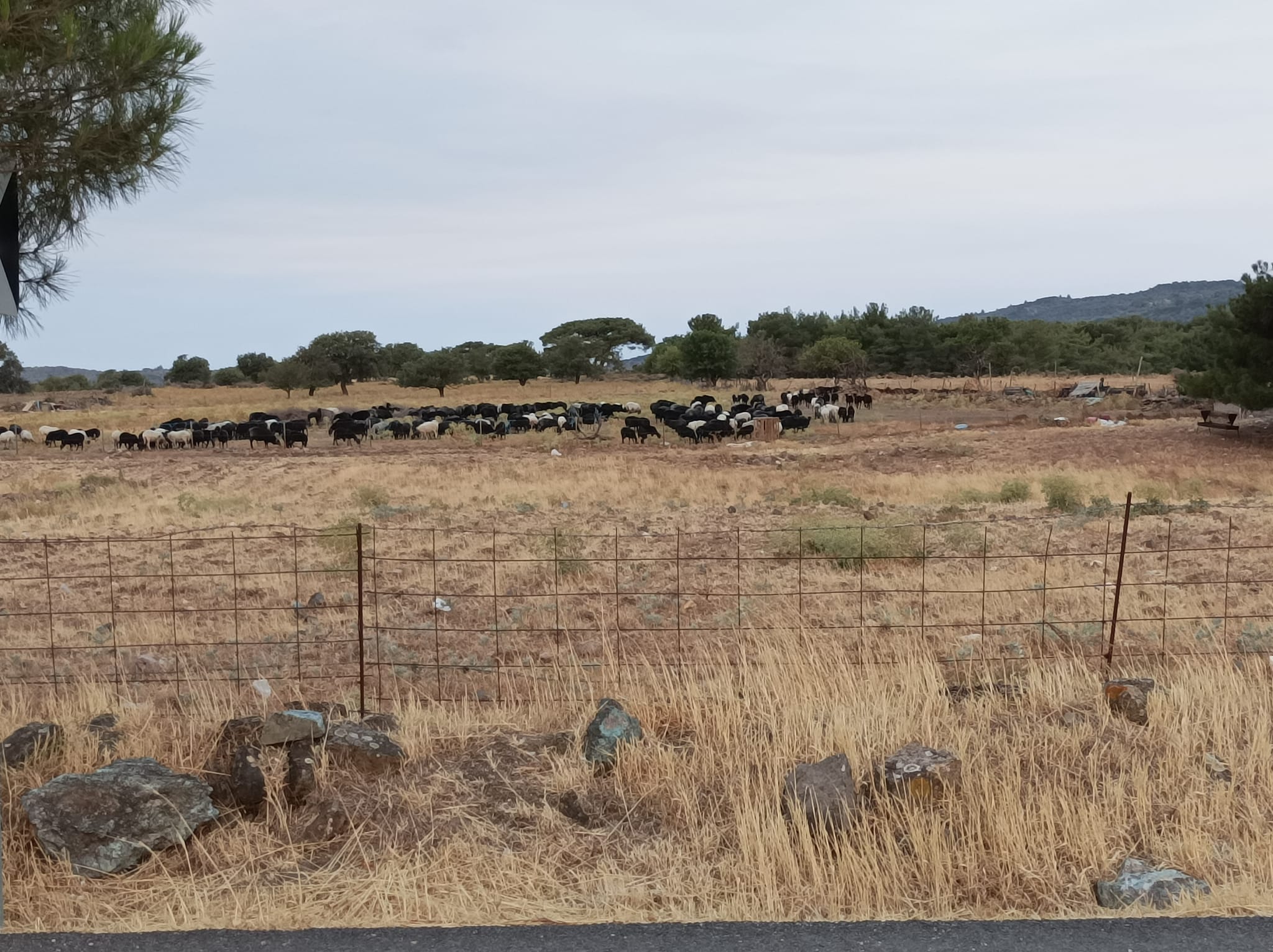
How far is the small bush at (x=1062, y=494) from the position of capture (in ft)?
55.4

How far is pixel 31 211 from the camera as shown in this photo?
660cm

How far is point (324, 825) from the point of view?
4688 millimetres

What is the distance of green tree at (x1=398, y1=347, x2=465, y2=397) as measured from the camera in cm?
6875

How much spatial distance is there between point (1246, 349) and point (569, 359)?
5872cm

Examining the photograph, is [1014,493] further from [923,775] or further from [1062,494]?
[923,775]

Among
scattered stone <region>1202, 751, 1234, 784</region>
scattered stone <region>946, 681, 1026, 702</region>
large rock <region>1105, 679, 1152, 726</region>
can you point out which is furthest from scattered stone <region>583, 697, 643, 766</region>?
scattered stone <region>1202, 751, 1234, 784</region>

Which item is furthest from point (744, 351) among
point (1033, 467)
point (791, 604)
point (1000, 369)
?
point (791, 604)

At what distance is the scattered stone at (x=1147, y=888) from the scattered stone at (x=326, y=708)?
12.9 ft

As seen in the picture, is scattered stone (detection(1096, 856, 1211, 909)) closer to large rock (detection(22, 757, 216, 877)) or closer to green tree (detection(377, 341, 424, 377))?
large rock (detection(22, 757, 216, 877))

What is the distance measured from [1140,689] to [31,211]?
288 inches

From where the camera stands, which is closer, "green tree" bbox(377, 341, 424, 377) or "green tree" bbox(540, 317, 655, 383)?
"green tree" bbox(377, 341, 424, 377)

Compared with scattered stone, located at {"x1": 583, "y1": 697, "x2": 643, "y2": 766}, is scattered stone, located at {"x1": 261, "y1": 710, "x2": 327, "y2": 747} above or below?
above

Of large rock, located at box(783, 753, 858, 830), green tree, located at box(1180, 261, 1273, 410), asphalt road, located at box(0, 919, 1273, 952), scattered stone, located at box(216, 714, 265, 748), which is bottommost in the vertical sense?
asphalt road, located at box(0, 919, 1273, 952)

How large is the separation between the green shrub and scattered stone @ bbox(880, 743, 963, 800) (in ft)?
47.6
